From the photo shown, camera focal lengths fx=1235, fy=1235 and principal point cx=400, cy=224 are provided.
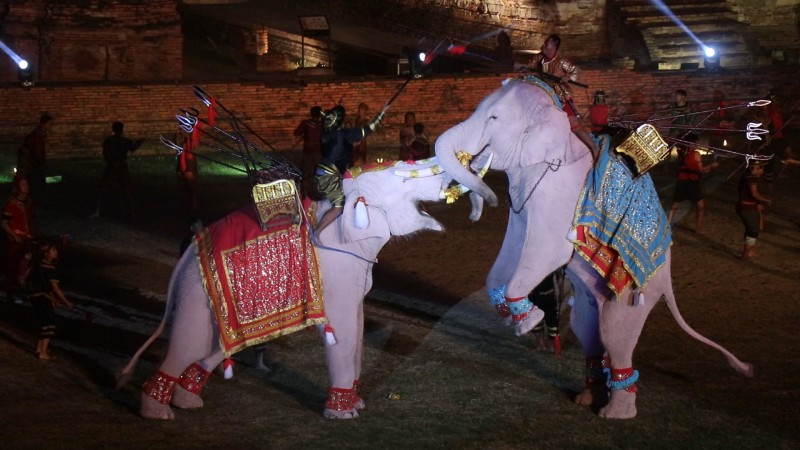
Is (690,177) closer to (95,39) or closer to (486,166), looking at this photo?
(486,166)

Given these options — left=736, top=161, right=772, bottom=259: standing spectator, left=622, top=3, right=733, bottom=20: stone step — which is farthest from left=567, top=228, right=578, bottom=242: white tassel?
left=622, top=3, right=733, bottom=20: stone step

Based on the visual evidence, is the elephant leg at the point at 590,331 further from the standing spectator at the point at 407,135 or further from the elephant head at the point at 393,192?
the standing spectator at the point at 407,135

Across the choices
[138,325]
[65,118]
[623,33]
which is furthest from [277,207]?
[623,33]

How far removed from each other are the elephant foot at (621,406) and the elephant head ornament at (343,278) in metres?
1.82

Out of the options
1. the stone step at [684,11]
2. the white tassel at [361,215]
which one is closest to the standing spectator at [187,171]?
the white tassel at [361,215]

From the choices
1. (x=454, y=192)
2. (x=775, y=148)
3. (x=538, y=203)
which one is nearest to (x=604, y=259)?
(x=538, y=203)

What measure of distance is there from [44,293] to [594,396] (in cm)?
450

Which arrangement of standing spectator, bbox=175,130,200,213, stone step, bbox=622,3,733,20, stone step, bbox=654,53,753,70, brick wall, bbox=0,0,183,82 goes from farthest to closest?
stone step, bbox=622,3,733,20 → stone step, bbox=654,53,753,70 → brick wall, bbox=0,0,183,82 → standing spectator, bbox=175,130,200,213

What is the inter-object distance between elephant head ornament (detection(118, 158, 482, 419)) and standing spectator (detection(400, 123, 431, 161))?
27.1 ft

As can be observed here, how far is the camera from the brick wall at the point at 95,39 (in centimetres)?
2330

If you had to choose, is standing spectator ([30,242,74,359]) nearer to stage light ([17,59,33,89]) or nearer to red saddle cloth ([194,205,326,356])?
red saddle cloth ([194,205,326,356])

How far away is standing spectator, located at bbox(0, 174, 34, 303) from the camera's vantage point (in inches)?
414

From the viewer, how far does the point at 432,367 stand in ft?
33.2

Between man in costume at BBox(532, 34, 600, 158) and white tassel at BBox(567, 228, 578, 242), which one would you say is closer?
white tassel at BBox(567, 228, 578, 242)
